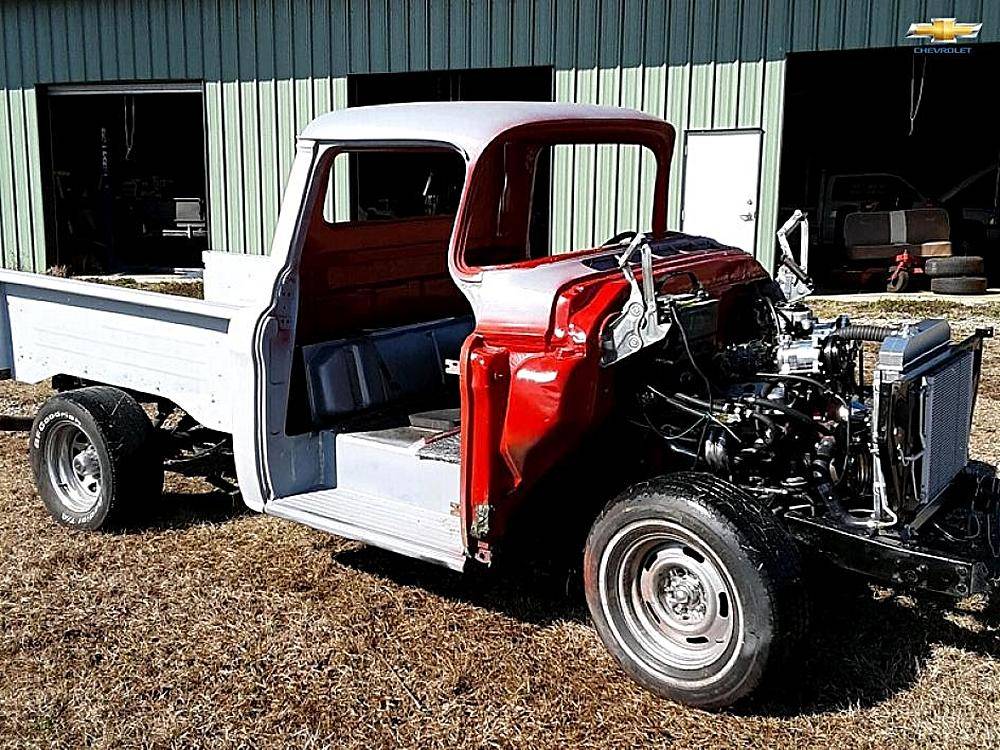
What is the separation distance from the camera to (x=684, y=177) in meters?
13.1

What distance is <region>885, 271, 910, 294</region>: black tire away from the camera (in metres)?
13.9

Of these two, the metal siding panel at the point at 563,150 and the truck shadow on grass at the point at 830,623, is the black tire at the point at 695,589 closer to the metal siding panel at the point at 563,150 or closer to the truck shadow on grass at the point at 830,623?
the truck shadow on grass at the point at 830,623

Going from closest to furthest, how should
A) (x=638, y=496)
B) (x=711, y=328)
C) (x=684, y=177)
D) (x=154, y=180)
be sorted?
(x=638, y=496)
(x=711, y=328)
(x=684, y=177)
(x=154, y=180)

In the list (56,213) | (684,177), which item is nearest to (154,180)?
Answer: (56,213)

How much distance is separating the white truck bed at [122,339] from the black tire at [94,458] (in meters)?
0.19

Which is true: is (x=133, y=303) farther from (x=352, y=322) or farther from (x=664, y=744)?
(x=664, y=744)

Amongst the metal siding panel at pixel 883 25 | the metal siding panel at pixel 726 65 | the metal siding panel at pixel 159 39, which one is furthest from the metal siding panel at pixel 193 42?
the metal siding panel at pixel 883 25

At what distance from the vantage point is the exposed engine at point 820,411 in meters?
3.67

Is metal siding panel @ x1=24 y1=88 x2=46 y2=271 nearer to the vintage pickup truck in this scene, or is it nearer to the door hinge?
the vintage pickup truck

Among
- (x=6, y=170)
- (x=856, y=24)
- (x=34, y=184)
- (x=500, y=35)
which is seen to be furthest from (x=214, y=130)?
(x=856, y=24)

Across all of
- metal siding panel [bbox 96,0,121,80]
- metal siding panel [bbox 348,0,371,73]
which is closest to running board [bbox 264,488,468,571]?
metal siding panel [bbox 348,0,371,73]

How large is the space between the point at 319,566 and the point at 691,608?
1.93 m

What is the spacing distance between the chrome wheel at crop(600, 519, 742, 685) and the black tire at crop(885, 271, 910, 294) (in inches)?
436

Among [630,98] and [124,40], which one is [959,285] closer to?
[630,98]
